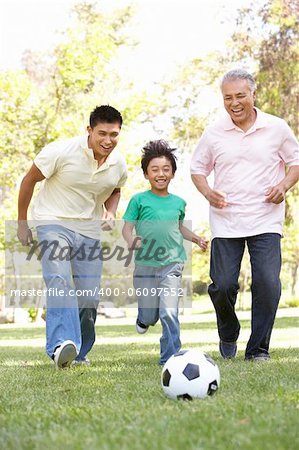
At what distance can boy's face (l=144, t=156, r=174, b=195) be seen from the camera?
7168 mm

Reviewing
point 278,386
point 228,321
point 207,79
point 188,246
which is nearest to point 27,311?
point 188,246

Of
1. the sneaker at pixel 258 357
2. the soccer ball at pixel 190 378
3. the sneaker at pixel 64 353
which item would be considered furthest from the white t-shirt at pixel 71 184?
the soccer ball at pixel 190 378

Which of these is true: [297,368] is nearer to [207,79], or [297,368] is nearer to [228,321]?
[228,321]

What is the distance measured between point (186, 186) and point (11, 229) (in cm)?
824

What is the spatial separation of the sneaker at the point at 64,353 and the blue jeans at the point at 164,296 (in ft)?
2.66

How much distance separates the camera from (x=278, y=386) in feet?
15.2

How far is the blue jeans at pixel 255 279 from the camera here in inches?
260

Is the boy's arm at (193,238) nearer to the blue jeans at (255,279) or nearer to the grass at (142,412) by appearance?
the blue jeans at (255,279)

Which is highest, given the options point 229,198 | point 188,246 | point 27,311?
point 229,198

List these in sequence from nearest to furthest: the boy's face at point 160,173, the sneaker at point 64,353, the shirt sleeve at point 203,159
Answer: the sneaker at point 64,353, the shirt sleeve at point 203,159, the boy's face at point 160,173

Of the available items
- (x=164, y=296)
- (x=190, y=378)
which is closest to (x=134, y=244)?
(x=164, y=296)

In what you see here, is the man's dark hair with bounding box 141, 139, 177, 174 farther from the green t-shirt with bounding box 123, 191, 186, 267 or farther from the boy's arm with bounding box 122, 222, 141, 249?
the boy's arm with bounding box 122, 222, 141, 249

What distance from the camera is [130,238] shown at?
695cm

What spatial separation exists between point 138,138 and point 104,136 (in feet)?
55.3
